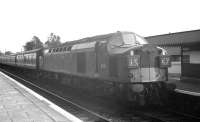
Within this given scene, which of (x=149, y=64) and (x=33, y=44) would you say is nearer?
(x=149, y=64)

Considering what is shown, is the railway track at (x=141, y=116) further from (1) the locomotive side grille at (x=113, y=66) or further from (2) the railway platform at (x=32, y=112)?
(2) the railway platform at (x=32, y=112)

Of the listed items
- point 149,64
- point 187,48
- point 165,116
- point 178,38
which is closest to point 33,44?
point 178,38

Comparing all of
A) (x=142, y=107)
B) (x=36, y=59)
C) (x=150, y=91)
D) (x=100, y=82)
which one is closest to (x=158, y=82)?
(x=150, y=91)

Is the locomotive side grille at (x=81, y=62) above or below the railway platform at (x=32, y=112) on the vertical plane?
above

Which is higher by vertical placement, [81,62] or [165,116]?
[81,62]

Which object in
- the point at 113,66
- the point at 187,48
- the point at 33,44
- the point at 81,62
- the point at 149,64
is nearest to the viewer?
the point at 149,64

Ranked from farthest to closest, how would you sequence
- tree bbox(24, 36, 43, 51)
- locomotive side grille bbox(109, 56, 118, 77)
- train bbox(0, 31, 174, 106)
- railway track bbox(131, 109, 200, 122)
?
tree bbox(24, 36, 43, 51), locomotive side grille bbox(109, 56, 118, 77), train bbox(0, 31, 174, 106), railway track bbox(131, 109, 200, 122)

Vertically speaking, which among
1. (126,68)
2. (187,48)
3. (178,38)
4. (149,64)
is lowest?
(126,68)

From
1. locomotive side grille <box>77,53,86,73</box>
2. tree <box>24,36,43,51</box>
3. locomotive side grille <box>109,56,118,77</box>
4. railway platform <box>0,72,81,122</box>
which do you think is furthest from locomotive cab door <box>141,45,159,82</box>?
tree <box>24,36,43,51</box>

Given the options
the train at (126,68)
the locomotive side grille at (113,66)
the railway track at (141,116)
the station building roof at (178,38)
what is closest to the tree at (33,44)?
the station building roof at (178,38)

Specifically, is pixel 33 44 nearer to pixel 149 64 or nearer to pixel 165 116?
pixel 149 64

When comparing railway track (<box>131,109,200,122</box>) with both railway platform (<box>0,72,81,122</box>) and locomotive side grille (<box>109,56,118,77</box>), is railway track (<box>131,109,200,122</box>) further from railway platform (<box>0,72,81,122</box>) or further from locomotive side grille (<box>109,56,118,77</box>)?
railway platform (<box>0,72,81,122</box>)

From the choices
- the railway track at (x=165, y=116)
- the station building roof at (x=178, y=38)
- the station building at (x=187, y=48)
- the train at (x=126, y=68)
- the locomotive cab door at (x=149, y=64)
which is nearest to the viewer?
the railway track at (x=165, y=116)

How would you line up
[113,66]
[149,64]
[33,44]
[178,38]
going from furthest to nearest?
1. [33,44]
2. [178,38]
3. [113,66]
4. [149,64]
